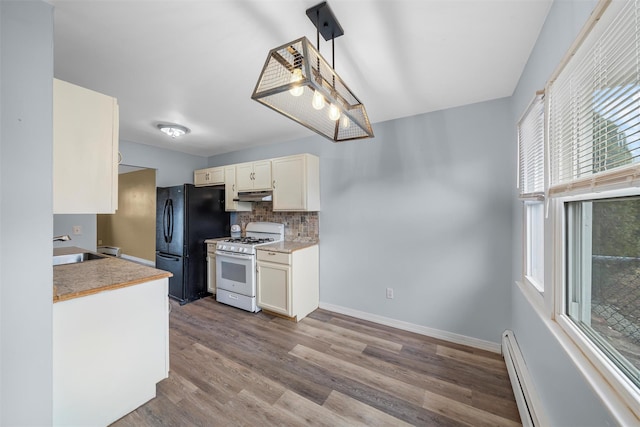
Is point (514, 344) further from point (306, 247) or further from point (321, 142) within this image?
point (321, 142)

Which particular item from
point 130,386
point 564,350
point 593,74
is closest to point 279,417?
point 130,386

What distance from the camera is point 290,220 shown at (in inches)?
142

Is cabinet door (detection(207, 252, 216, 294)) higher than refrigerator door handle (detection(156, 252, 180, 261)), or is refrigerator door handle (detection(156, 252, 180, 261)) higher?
refrigerator door handle (detection(156, 252, 180, 261))

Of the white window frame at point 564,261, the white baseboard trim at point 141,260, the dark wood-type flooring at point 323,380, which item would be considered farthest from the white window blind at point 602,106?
the white baseboard trim at point 141,260

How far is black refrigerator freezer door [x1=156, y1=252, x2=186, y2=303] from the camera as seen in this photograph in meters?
3.47

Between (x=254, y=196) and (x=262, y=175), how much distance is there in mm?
331

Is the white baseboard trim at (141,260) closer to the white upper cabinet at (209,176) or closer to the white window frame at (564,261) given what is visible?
the white upper cabinet at (209,176)

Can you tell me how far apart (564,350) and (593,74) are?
3.52ft

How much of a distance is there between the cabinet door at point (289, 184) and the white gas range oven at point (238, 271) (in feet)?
1.68

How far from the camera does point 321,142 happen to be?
10.8 feet

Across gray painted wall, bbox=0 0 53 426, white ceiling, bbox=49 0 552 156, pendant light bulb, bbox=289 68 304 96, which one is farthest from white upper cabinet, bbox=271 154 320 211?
gray painted wall, bbox=0 0 53 426

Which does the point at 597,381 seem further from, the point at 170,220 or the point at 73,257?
the point at 170,220

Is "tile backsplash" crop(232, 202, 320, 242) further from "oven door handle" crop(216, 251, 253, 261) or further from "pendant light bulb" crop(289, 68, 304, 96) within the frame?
"pendant light bulb" crop(289, 68, 304, 96)

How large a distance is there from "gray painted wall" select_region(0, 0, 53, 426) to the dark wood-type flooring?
27.8 inches
